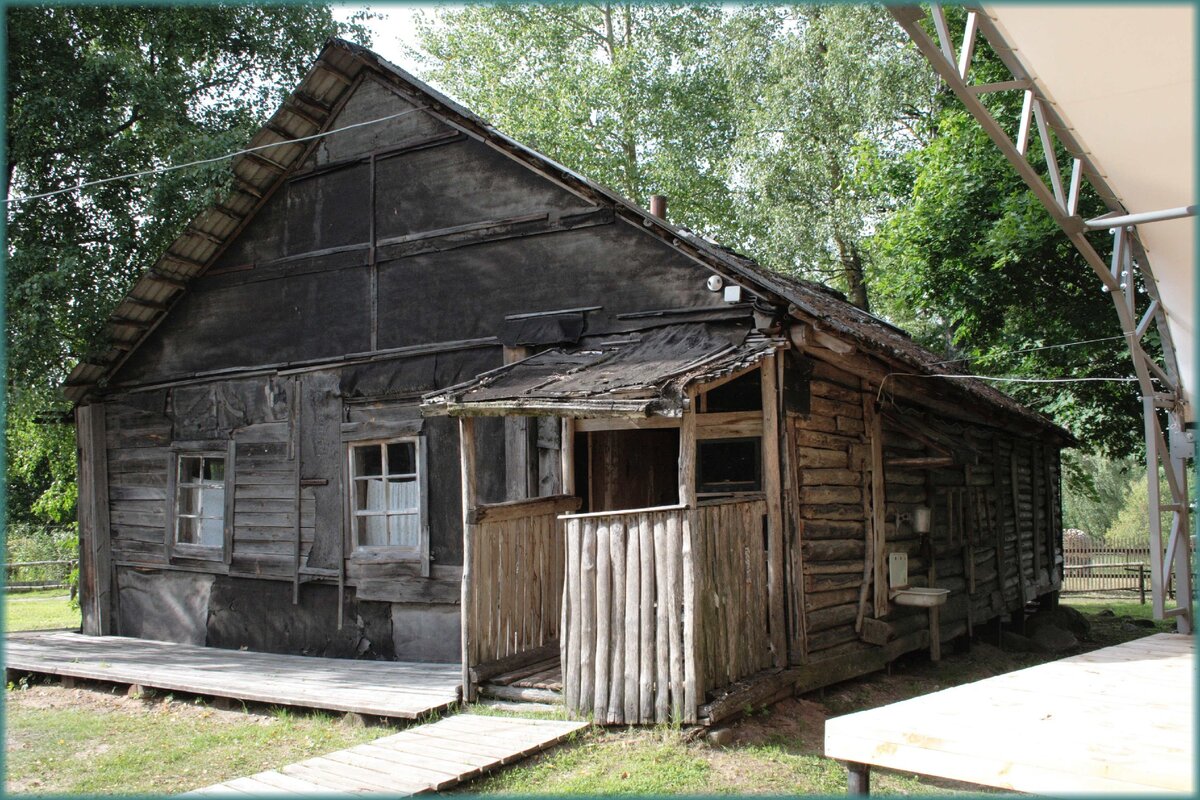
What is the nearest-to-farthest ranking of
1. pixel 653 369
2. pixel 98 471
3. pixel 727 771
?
pixel 727 771 → pixel 653 369 → pixel 98 471

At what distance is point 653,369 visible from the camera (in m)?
8.01

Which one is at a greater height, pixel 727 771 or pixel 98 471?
pixel 98 471

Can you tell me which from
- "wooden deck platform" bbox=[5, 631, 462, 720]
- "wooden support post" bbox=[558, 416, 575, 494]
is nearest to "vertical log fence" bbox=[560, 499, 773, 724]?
"wooden deck platform" bbox=[5, 631, 462, 720]

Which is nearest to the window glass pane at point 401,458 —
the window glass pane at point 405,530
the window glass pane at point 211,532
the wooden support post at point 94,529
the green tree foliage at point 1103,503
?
the window glass pane at point 405,530

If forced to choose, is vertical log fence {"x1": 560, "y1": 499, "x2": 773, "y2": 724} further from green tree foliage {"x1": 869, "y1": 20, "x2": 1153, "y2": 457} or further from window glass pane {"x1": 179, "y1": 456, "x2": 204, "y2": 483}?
green tree foliage {"x1": 869, "y1": 20, "x2": 1153, "y2": 457}

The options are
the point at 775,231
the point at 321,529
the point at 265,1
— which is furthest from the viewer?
the point at 775,231

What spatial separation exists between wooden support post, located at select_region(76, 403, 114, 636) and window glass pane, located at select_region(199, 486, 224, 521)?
1.80 meters

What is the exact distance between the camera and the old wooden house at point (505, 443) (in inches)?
305

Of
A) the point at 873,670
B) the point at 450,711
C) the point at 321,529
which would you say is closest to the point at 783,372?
the point at 873,670

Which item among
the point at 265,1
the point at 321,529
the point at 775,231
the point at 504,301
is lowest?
the point at 321,529

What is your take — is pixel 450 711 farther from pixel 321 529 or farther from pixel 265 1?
pixel 265 1

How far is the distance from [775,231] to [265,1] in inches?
521

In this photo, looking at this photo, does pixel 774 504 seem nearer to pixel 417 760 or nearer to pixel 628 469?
pixel 628 469

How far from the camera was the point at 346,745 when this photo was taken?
25.4 ft
